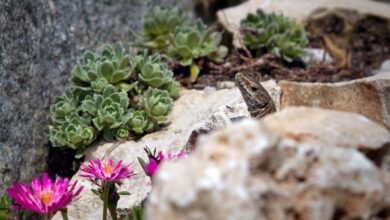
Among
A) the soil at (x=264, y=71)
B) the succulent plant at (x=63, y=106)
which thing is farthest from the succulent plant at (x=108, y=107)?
the soil at (x=264, y=71)

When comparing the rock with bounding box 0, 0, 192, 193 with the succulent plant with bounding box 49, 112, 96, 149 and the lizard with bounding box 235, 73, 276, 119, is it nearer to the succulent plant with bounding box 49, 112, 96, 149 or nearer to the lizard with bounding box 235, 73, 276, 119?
the succulent plant with bounding box 49, 112, 96, 149

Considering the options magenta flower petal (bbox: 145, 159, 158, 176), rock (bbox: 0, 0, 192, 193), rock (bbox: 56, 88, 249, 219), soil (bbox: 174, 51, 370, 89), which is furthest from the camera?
soil (bbox: 174, 51, 370, 89)

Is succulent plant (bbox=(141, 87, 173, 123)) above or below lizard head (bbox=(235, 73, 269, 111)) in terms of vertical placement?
below

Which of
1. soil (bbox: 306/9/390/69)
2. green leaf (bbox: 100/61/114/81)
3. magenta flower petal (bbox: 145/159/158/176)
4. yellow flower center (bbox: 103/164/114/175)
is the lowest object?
soil (bbox: 306/9/390/69)

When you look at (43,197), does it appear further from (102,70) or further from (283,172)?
(102,70)

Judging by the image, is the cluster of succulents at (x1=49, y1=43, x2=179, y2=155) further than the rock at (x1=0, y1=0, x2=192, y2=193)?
Yes

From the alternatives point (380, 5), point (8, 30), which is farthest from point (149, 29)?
point (380, 5)

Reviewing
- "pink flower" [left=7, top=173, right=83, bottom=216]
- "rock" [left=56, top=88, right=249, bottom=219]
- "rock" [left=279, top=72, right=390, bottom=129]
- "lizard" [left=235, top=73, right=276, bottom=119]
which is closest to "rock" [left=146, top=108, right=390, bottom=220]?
"pink flower" [left=7, top=173, right=83, bottom=216]

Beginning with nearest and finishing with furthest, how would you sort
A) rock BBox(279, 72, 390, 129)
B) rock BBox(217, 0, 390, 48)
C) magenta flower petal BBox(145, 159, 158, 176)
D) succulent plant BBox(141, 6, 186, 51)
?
magenta flower petal BBox(145, 159, 158, 176) → rock BBox(279, 72, 390, 129) → succulent plant BBox(141, 6, 186, 51) → rock BBox(217, 0, 390, 48)
